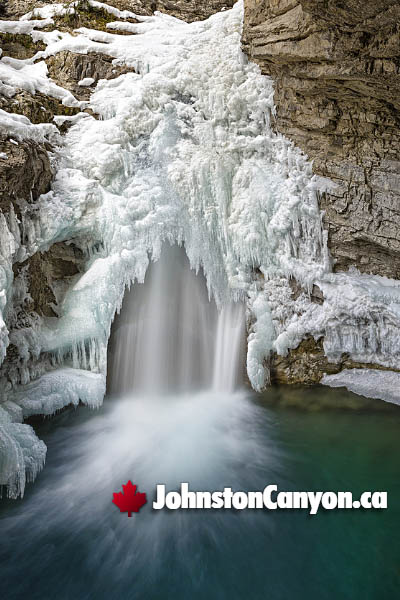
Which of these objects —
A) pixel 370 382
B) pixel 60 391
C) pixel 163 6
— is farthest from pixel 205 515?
pixel 163 6

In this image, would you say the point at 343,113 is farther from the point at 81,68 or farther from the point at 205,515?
the point at 205,515

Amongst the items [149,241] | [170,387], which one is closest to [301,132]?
[149,241]

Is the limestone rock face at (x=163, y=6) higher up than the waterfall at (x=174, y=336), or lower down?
higher up

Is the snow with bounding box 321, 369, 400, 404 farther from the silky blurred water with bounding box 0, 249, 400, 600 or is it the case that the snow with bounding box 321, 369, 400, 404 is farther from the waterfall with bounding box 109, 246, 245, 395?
the waterfall with bounding box 109, 246, 245, 395

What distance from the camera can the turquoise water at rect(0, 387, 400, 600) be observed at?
14.0 ft

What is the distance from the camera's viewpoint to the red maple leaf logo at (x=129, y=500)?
17.0 feet

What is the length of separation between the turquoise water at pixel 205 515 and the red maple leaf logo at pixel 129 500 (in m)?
0.09

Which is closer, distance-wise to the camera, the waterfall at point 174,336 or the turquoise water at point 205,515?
the turquoise water at point 205,515

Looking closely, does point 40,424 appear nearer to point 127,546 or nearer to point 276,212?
point 127,546

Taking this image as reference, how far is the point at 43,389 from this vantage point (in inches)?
256

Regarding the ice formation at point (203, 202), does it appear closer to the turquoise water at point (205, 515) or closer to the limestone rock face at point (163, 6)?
the turquoise water at point (205, 515)

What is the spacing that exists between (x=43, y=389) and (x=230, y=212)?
3.98 m

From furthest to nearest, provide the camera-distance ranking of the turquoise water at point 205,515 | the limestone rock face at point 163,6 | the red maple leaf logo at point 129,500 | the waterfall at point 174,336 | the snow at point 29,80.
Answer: the limestone rock face at point 163,6 → the waterfall at point 174,336 → the snow at point 29,80 → the red maple leaf logo at point 129,500 → the turquoise water at point 205,515

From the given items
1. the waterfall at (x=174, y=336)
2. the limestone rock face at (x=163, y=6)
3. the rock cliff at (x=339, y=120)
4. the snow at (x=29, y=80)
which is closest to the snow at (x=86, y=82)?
the snow at (x=29, y=80)
